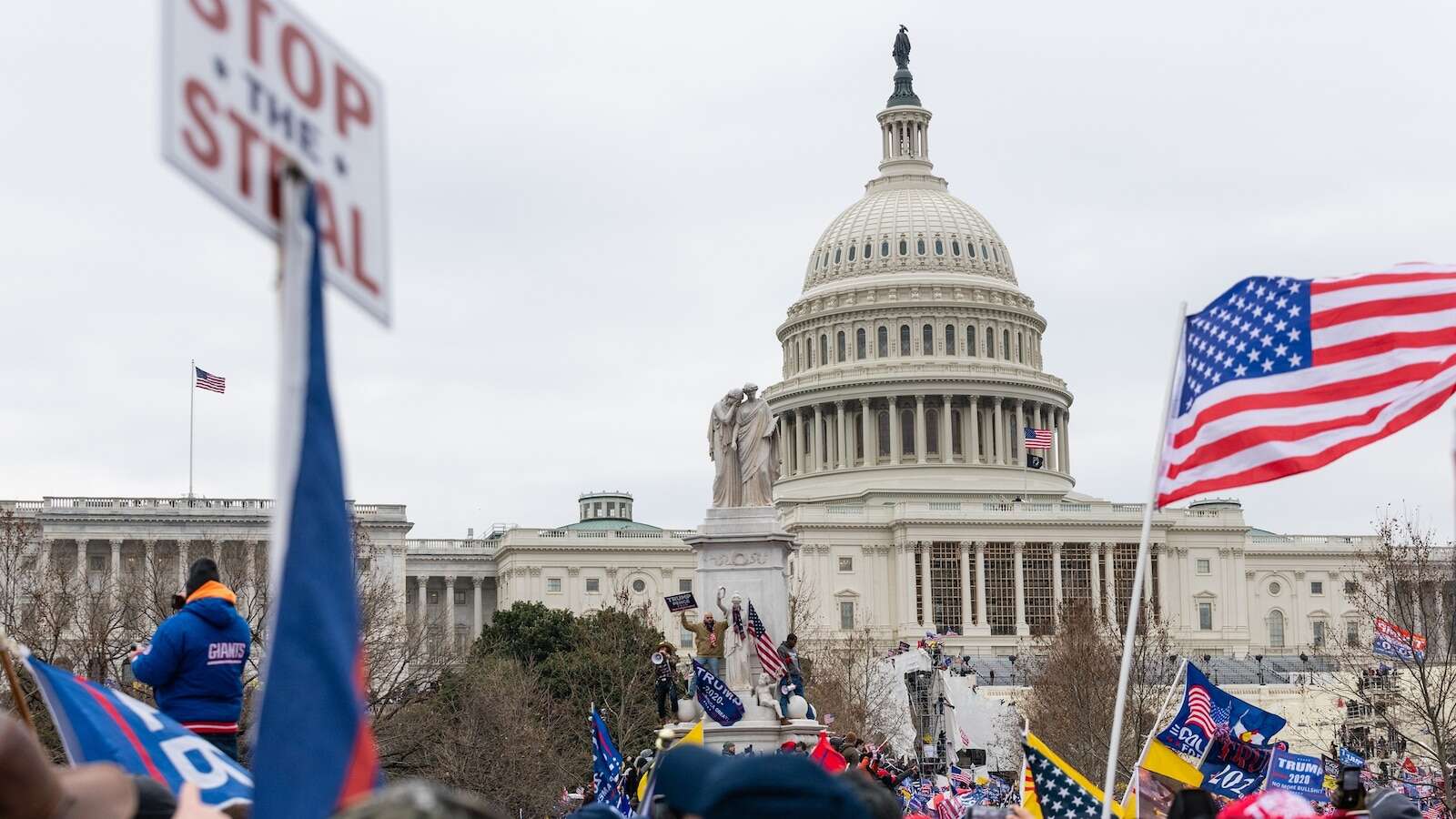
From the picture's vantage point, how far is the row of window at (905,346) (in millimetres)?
154875

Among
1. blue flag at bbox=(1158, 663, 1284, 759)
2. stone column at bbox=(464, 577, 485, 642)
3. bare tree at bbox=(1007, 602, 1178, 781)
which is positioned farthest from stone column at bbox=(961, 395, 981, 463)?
blue flag at bbox=(1158, 663, 1284, 759)

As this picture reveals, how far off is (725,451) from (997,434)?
116435 millimetres

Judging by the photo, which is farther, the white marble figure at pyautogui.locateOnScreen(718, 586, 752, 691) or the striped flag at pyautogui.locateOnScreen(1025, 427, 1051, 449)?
the striped flag at pyautogui.locateOnScreen(1025, 427, 1051, 449)

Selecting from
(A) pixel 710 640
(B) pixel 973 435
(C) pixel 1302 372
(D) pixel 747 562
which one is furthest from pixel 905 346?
(C) pixel 1302 372

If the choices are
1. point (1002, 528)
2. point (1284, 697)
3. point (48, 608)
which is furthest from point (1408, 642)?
point (1002, 528)

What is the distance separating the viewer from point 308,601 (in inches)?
212

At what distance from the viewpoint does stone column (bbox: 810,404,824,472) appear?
154375mm

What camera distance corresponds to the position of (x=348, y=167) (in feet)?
18.4

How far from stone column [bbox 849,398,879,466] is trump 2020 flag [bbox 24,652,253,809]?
143 m

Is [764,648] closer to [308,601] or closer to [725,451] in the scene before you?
[725,451]

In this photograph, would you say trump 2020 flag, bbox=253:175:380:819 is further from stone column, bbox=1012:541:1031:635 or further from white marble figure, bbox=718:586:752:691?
stone column, bbox=1012:541:1031:635

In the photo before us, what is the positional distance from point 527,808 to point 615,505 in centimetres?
11152

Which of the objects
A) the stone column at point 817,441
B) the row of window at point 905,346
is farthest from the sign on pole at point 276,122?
the row of window at point 905,346

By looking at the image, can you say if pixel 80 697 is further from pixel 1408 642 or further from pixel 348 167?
pixel 1408 642
